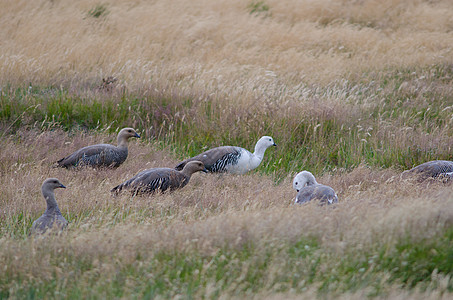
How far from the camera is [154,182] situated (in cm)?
728

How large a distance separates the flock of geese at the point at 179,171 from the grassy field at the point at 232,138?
0.81ft

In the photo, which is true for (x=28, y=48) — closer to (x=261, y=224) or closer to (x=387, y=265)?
(x=261, y=224)

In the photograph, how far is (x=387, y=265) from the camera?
447cm

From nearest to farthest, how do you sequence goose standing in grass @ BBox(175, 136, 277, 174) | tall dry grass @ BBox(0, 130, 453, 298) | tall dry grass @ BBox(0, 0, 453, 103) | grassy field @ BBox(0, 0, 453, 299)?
→ tall dry grass @ BBox(0, 130, 453, 298) < grassy field @ BBox(0, 0, 453, 299) < goose standing in grass @ BBox(175, 136, 277, 174) < tall dry grass @ BBox(0, 0, 453, 103)

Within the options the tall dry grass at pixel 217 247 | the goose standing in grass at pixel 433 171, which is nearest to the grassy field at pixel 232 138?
the tall dry grass at pixel 217 247

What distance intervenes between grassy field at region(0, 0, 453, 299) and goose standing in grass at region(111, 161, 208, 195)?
24 centimetres

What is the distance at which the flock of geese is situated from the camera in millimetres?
6254

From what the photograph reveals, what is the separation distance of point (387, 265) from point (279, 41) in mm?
11223

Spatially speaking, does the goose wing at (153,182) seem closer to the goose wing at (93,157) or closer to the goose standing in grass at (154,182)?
the goose standing in grass at (154,182)

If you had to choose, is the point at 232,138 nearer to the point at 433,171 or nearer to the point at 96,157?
the point at 96,157

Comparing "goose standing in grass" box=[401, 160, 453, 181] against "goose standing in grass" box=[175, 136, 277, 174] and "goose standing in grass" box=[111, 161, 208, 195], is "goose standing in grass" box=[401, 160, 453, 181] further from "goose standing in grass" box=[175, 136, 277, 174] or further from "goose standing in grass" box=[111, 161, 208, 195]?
"goose standing in grass" box=[111, 161, 208, 195]

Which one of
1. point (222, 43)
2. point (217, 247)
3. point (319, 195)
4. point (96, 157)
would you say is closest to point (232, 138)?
point (96, 157)

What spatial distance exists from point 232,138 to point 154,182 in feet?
9.65

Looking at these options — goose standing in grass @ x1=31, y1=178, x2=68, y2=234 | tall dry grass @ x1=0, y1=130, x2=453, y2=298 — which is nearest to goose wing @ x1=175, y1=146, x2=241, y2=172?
tall dry grass @ x1=0, y1=130, x2=453, y2=298
